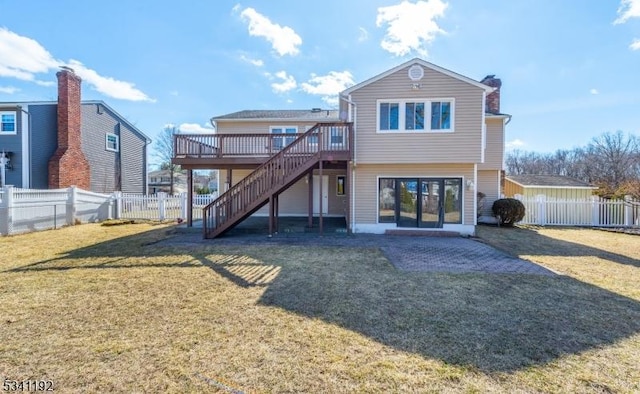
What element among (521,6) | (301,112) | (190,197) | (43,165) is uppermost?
(521,6)

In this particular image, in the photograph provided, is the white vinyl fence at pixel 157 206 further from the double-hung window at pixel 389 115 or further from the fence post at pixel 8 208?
the double-hung window at pixel 389 115

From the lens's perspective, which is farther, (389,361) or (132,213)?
(132,213)

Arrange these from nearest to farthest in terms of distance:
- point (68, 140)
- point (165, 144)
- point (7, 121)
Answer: point (68, 140) < point (7, 121) < point (165, 144)

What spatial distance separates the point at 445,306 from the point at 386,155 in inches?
278

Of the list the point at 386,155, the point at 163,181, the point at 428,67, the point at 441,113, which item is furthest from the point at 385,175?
the point at 163,181

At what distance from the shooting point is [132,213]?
1594 cm

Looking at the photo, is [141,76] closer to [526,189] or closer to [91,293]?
[91,293]

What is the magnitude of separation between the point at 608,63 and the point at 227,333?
908 inches

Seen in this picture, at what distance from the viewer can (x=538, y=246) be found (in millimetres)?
9219

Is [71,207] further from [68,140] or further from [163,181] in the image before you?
[163,181]

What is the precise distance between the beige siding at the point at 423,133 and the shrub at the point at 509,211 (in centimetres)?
444

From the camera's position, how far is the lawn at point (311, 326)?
267 centimetres

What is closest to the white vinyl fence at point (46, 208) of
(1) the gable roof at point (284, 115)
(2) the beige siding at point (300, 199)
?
(2) the beige siding at point (300, 199)

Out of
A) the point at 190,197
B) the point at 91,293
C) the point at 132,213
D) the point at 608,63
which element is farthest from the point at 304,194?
the point at 608,63
